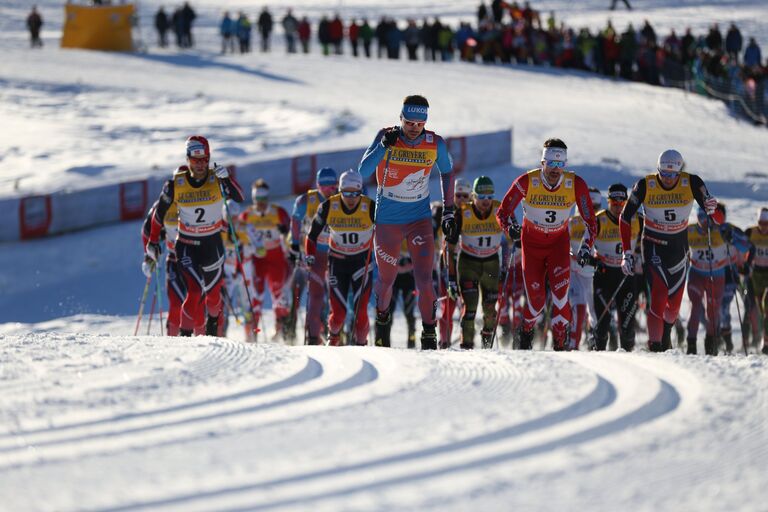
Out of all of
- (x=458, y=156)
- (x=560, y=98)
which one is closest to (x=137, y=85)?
(x=560, y=98)

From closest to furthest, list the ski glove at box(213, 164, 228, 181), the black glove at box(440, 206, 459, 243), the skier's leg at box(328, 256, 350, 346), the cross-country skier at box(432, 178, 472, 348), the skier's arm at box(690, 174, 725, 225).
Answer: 1. the black glove at box(440, 206, 459, 243)
2. the skier's arm at box(690, 174, 725, 225)
3. the ski glove at box(213, 164, 228, 181)
4. the skier's leg at box(328, 256, 350, 346)
5. the cross-country skier at box(432, 178, 472, 348)

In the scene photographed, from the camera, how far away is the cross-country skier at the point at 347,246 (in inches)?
474

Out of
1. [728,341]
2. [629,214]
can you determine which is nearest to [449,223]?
[629,214]

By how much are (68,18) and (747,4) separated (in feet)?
101

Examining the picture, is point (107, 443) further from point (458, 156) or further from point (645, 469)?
point (458, 156)

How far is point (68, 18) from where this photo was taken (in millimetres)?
41781

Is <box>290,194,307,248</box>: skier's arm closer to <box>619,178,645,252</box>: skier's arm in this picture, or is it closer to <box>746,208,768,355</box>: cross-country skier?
<box>619,178,645,252</box>: skier's arm

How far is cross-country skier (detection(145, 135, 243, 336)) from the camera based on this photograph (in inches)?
452

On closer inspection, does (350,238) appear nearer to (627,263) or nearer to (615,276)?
(627,263)

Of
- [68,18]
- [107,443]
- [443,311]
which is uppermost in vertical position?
[68,18]

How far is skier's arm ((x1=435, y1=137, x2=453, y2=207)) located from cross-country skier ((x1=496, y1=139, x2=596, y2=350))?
88cm

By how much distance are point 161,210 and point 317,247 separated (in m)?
2.18

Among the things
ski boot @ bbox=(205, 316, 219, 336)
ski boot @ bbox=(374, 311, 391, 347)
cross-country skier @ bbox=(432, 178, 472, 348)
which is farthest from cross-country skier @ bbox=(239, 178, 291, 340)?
ski boot @ bbox=(374, 311, 391, 347)

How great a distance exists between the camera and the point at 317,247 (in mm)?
13125
